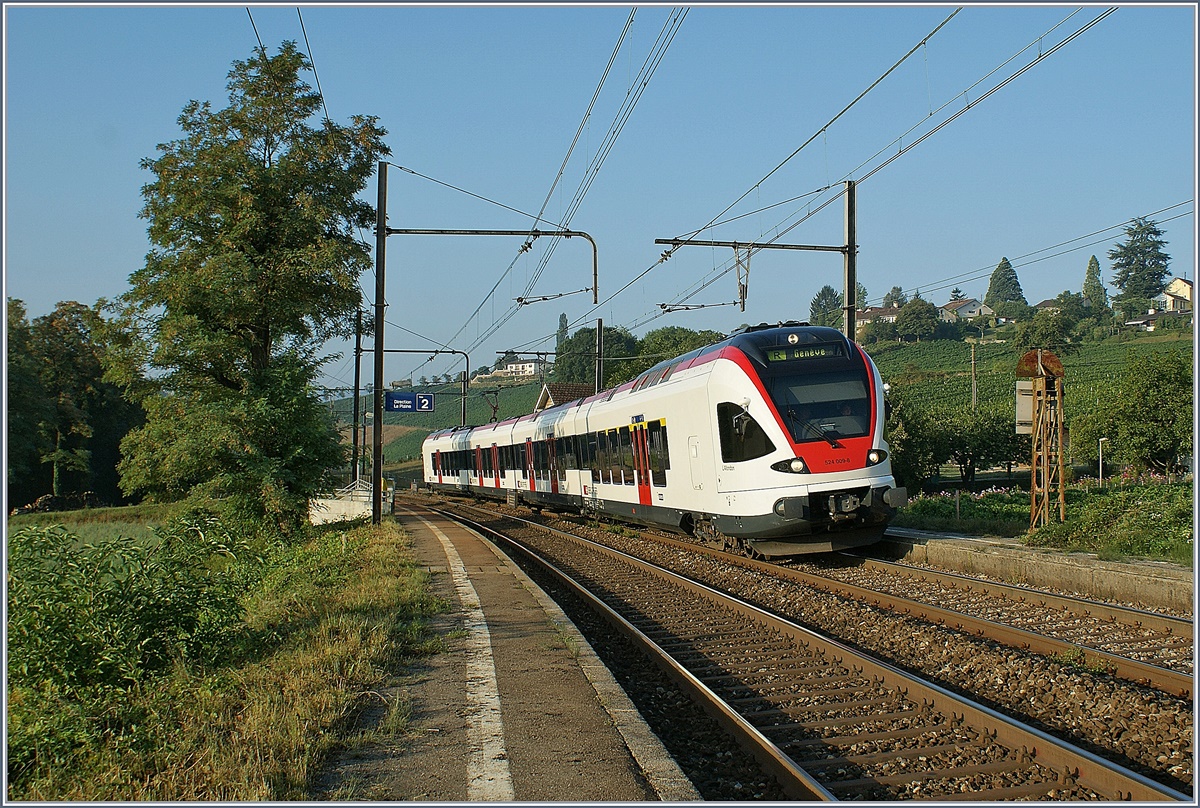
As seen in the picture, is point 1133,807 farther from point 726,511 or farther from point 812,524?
point 726,511

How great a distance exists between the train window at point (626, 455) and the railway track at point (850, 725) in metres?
8.60

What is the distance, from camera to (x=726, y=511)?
13.6 m

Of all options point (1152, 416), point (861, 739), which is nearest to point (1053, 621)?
point (861, 739)

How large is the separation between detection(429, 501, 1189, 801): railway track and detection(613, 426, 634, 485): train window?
8.60 meters

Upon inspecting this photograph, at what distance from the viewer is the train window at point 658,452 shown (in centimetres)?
1617

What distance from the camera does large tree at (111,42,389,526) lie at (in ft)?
74.3

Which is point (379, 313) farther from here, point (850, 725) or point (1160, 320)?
point (1160, 320)

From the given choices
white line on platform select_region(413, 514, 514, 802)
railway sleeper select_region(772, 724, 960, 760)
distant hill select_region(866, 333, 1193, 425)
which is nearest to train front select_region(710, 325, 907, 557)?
white line on platform select_region(413, 514, 514, 802)

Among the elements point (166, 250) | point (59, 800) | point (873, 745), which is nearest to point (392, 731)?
point (59, 800)

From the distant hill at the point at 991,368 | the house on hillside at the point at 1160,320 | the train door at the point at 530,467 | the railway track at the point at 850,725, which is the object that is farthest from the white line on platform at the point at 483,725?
the house on hillside at the point at 1160,320

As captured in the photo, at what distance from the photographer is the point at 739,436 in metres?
13.1

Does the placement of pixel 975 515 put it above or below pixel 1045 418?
below

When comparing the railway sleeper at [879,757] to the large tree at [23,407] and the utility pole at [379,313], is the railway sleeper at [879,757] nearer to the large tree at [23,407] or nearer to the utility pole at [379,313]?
the utility pole at [379,313]

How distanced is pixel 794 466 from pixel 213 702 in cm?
816
